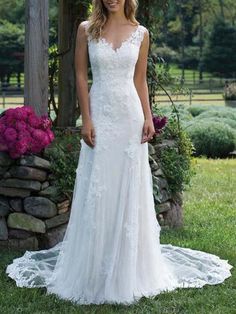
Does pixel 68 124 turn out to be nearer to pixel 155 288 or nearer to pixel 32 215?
pixel 32 215

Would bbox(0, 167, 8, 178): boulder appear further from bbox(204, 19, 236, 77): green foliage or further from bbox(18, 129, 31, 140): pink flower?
bbox(204, 19, 236, 77): green foliage

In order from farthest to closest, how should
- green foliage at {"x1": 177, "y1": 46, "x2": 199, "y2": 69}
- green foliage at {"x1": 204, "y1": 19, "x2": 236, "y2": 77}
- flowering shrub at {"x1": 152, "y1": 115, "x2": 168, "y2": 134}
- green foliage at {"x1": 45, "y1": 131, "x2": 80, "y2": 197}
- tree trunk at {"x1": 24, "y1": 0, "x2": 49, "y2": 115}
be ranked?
1. green foliage at {"x1": 177, "y1": 46, "x2": 199, "y2": 69}
2. green foliage at {"x1": 204, "y1": 19, "x2": 236, "y2": 77}
3. flowering shrub at {"x1": 152, "y1": 115, "x2": 168, "y2": 134}
4. tree trunk at {"x1": 24, "y1": 0, "x2": 49, "y2": 115}
5. green foliage at {"x1": 45, "y1": 131, "x2": 80, "y2": 197}

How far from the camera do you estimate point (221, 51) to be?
45969 millimetres

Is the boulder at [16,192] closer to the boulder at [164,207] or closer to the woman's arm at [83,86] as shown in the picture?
the woman's arm at [83,86]

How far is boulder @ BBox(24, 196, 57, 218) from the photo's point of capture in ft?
16.3

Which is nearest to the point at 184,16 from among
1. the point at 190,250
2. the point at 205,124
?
the point at 205,124

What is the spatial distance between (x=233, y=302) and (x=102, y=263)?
870 millimetres

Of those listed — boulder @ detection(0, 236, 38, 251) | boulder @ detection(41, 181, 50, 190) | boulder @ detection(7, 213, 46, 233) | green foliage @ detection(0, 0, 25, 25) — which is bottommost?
boulder @ detection(0, 236, 38, 251)

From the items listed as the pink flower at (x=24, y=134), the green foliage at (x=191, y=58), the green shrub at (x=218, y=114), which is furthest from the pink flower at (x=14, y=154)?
the green foliage at (x=191, y=58)

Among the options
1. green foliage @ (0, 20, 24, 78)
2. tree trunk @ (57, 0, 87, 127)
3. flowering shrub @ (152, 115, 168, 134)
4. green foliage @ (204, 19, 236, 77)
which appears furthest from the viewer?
green foliage @ (204, 19, 236, 77)

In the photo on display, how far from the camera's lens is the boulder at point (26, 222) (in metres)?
4.98

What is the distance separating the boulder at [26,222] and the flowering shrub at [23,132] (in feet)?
1.55

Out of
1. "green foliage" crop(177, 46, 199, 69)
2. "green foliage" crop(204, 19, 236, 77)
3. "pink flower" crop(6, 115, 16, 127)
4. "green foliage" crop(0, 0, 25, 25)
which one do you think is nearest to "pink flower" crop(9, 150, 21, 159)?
"pink flower" crop(6, 115, 16, 127)

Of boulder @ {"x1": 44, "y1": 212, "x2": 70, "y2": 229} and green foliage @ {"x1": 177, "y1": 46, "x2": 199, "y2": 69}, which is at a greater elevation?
green foliage @ {"x1": 177, "y1": 46, "x2": 199, "y2": 69}
